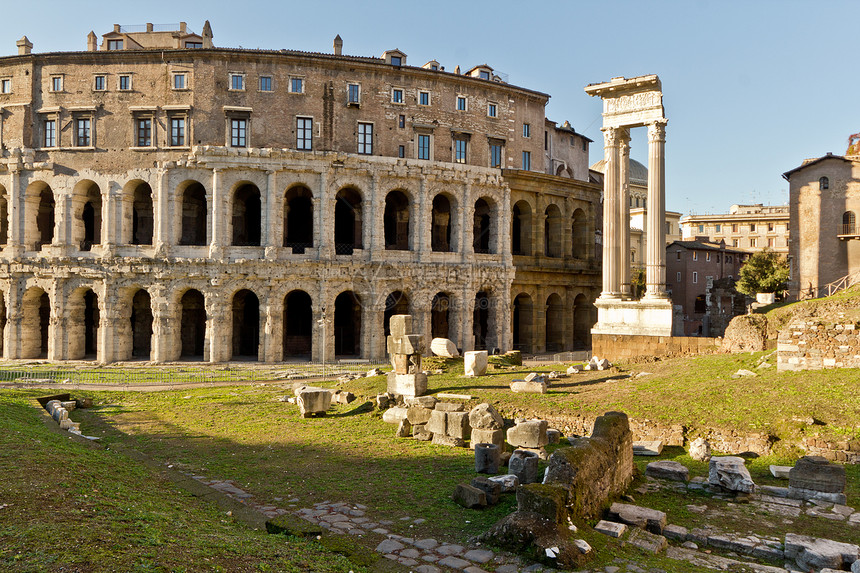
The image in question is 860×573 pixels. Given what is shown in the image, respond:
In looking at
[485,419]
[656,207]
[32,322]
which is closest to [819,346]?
[485,419]

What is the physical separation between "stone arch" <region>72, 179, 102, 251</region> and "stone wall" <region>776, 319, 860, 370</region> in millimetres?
34725

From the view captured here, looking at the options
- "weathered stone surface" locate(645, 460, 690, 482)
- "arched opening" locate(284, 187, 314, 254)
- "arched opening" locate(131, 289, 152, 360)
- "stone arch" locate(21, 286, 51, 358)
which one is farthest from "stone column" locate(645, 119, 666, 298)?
"stone arch" locate(21, 286, 51, 358)

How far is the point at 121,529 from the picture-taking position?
6.94m

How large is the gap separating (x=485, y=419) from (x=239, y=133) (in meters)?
26.6

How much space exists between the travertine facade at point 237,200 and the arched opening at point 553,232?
13.8 feet

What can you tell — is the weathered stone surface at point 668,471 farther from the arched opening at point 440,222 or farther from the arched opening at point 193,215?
the arched opening at point 193,215

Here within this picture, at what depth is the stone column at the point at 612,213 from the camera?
28.5m

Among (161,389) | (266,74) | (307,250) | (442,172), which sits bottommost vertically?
(161,389)

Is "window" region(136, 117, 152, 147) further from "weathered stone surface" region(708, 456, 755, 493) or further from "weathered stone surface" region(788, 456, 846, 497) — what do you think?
"weathered stone surface" region(788, 456, 846, 497)

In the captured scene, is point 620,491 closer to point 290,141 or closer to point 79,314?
point 290,141

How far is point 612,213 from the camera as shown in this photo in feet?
94.3

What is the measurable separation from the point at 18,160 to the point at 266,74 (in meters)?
15.1

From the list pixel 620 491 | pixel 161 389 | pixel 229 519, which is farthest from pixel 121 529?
pixel 161 389

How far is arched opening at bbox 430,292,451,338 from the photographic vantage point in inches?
1497
